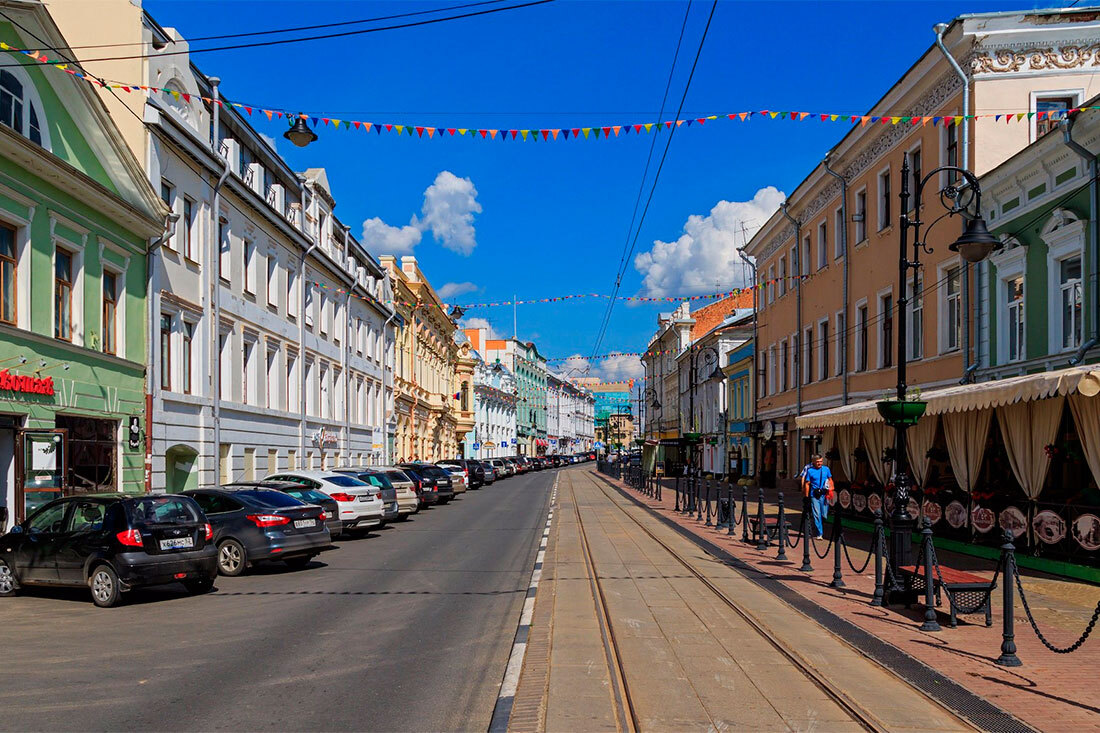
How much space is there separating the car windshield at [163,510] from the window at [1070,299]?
15890 mm

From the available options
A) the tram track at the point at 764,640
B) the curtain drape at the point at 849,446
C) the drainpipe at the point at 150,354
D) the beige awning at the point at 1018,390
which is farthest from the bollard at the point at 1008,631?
the drainpipe at the point at 150,354

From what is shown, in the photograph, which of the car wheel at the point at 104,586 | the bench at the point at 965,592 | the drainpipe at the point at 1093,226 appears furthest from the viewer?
the drainpipe at the point at 1093,226

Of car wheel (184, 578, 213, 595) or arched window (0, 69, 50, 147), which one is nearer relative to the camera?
car wheel (184, 578, 213, 595)

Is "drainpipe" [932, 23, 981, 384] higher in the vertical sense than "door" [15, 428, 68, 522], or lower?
higher

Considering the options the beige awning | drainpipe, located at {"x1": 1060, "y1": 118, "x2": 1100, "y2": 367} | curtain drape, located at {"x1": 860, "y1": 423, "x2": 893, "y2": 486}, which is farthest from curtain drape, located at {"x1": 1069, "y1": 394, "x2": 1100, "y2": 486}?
curtain drape, located at {"x1": 860, "y1": 423, "x2": 893, "y2": 486}

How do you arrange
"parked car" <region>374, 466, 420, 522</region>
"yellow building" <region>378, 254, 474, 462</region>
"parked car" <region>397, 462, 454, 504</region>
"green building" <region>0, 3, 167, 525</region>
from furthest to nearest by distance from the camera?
"yellow building" <region>378, 254, 474, 462</region>
"parked car" <region>397, 462, 454, 504</region>
"parked car" <region>374, 466, 420, 522</region>
"green building" <region>0, 3, 167, 525</region>

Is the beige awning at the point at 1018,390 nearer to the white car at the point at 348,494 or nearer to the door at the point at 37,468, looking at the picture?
the white car at the point at 348,494

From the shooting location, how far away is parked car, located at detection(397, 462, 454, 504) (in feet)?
112

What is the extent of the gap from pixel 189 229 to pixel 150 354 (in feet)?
14.8

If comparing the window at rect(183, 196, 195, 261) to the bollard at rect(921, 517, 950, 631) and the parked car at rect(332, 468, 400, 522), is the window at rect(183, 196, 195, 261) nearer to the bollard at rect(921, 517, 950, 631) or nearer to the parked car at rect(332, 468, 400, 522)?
the parked car at rect(332, 468, 400, 522)

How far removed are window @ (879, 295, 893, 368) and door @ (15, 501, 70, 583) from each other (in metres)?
22.7

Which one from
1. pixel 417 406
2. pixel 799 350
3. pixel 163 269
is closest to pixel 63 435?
pixel 163 269

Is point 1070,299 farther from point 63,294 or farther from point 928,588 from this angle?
point 63,294

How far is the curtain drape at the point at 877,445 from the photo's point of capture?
20.0m
